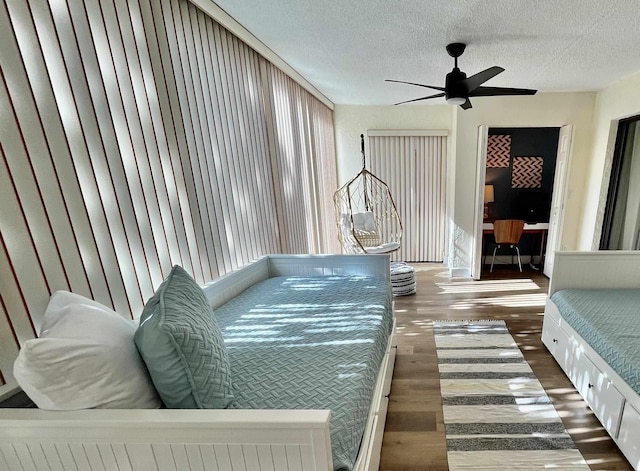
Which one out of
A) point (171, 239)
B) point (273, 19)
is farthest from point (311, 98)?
point (171, 239)

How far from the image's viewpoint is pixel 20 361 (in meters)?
0.70

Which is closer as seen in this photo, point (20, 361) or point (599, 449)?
point (20, 361)

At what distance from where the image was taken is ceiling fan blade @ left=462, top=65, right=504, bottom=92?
1.85m

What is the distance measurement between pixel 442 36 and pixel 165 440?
2641 millimetres

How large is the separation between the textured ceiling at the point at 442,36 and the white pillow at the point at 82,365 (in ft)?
5.84

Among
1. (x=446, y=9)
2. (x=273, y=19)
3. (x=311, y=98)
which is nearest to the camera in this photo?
(x=446, y=9)

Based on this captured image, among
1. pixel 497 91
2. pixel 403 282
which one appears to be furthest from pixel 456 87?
pixel 403 282

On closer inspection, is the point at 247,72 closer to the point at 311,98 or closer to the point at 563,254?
the point at 311,98

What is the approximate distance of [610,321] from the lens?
5.62 ft

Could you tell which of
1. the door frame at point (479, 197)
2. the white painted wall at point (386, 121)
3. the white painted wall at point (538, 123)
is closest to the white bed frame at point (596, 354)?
the door frame at point (479, 197)

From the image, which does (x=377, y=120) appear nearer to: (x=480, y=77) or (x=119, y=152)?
(x=480, y=77)

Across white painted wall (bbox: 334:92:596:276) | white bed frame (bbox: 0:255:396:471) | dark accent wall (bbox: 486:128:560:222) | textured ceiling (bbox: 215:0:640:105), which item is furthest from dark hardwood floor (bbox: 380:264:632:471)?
textured ceiling (bbox: 215:0:640:105)

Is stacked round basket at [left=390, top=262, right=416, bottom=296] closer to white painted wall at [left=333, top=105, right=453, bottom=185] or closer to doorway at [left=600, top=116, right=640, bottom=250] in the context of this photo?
white painted wall at [left=333, top=105, right=453, bottom=185]

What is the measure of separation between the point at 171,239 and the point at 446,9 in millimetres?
2058
